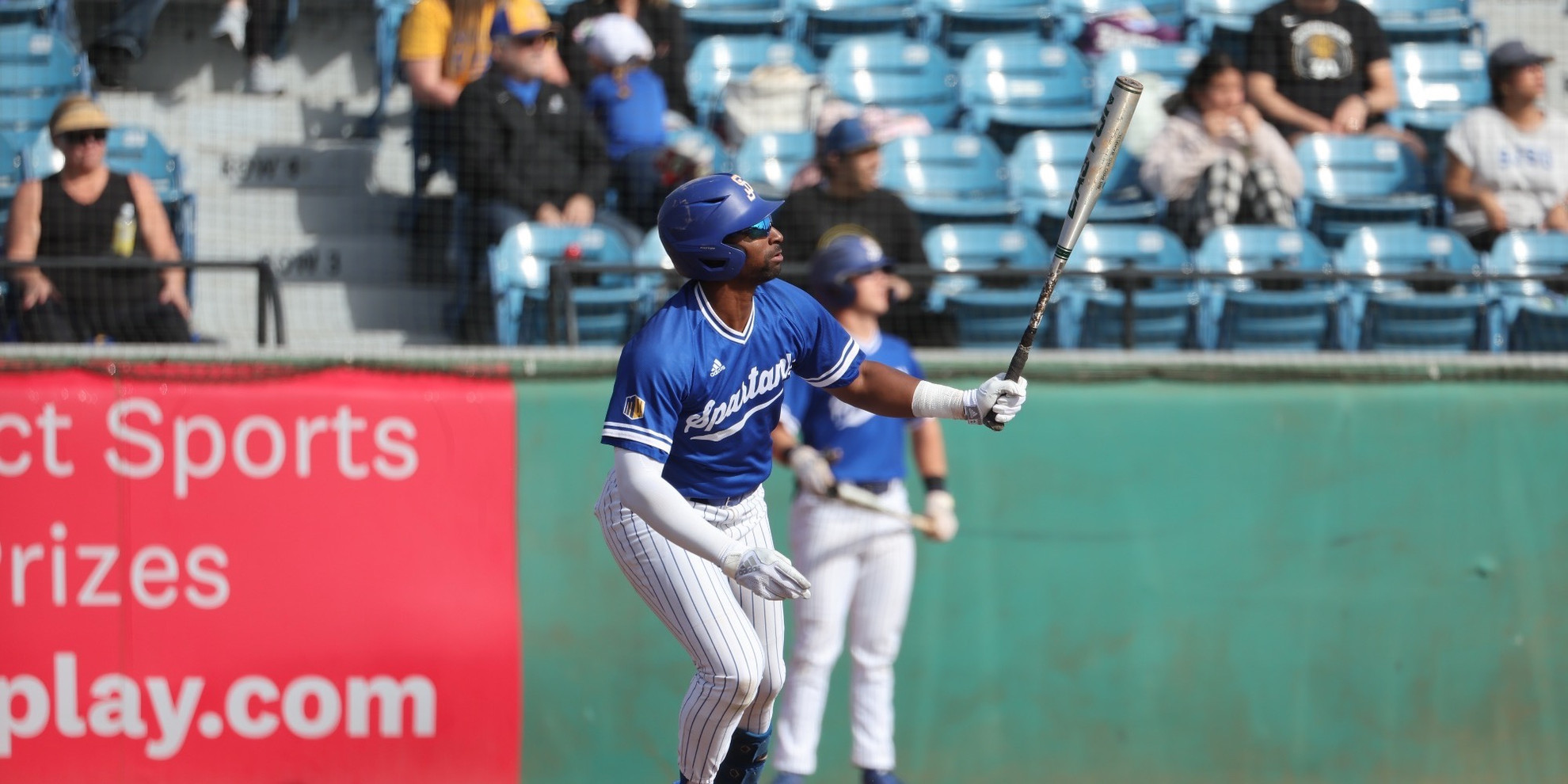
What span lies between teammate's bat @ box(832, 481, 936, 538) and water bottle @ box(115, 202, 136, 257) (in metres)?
3.18

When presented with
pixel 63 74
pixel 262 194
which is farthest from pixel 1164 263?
pixel 63 74

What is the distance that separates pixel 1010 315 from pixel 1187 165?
1.49 m

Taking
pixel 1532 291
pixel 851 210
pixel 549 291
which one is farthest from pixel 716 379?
pixel 1532 291

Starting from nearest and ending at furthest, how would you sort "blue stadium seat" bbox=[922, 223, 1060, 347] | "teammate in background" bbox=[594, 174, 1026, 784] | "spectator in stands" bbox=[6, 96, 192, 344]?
"teammate in background" bbox=[594, 174, 1026, 784] < "spectator in stands" bbox=[6, 96, 192, 344] < "blue stadium seat" bbox=[922, 223, 1060, 347]

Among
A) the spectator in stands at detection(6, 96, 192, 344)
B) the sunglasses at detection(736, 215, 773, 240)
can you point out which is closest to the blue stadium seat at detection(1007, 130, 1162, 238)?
the spectator in stands at detection(6, 96, 192, 344)

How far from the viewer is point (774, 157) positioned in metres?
8.06

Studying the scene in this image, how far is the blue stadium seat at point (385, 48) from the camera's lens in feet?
27.3

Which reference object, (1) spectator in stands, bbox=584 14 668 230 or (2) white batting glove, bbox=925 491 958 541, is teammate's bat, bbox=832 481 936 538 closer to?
(2) white batting glove, bbox=925 491 958 541

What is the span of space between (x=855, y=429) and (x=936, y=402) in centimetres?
161

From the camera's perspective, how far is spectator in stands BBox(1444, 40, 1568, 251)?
784 centimetres

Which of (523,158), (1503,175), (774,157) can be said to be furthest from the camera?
(774,157)

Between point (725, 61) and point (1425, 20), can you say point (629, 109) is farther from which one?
point (1425, 20)

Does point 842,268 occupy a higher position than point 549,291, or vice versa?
point 842,268

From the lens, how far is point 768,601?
4410 mm
